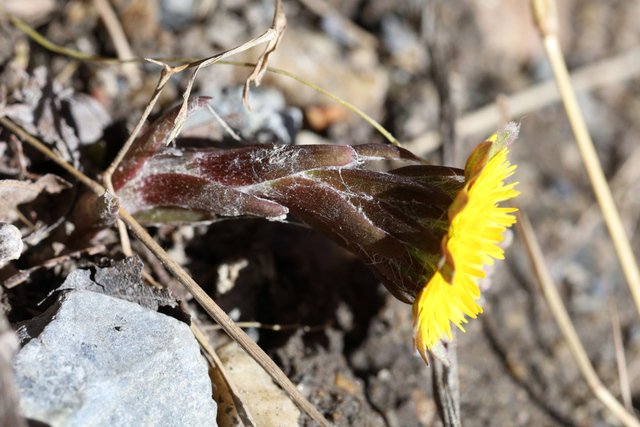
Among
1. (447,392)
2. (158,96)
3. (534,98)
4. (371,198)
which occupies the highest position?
(534,98)

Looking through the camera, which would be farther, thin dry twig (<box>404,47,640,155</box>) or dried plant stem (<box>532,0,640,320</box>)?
thin dry twig (<box>404,47,640,155</box>)


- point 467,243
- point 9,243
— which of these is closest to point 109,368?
point 9,243

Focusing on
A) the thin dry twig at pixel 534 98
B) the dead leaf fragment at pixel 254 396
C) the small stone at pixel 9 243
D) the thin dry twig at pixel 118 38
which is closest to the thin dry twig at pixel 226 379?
the dead leaf fragment at pixel 254 396

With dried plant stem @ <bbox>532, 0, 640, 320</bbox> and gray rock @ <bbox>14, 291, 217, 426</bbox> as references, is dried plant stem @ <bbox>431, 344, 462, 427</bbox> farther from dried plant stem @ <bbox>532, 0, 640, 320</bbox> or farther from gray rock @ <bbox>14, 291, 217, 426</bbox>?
dried plant stem @ <bbox>532, 0, 640, 320</bbox>

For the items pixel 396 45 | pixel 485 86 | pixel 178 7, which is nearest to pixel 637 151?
pixel 485 86

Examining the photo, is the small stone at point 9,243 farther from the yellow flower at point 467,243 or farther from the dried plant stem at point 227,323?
the yellow flower at point 467,243

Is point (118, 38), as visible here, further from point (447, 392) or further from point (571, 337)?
point (571, 337)

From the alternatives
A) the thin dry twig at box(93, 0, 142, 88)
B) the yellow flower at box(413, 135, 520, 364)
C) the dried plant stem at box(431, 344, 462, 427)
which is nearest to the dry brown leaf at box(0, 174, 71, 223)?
the thin dry twig at box(93, 0, 142, 88)
